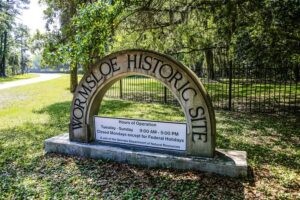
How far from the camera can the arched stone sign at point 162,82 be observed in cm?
468

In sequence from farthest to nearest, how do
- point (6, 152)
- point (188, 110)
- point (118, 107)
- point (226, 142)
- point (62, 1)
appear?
point (62, 1) < point (118, 107) < point (226, 142) < point (6, 152) < point (188, 110)

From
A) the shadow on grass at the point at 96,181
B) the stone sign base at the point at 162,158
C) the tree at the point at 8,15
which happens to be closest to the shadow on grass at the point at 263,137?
the stone sign base at the point at 162,158

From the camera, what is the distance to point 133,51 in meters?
5.10

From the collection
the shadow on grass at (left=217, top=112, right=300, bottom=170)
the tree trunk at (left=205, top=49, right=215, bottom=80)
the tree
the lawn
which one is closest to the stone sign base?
the lawn

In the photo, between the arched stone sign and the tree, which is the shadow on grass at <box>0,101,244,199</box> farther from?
the tree

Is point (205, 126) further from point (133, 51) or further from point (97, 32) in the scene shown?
point (97, 32)

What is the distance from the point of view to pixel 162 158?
4816mm

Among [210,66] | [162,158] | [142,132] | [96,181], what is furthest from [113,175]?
[210,66]

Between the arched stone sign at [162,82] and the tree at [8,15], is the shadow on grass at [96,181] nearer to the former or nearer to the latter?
the arched stone sign at [162,82]

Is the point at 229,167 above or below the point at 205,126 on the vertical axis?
below

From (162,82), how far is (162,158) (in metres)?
1.34

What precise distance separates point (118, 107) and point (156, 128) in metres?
7.12

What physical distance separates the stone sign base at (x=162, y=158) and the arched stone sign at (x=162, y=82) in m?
0.20

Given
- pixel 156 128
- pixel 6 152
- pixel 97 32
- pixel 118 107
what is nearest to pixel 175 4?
pixel 118 107
